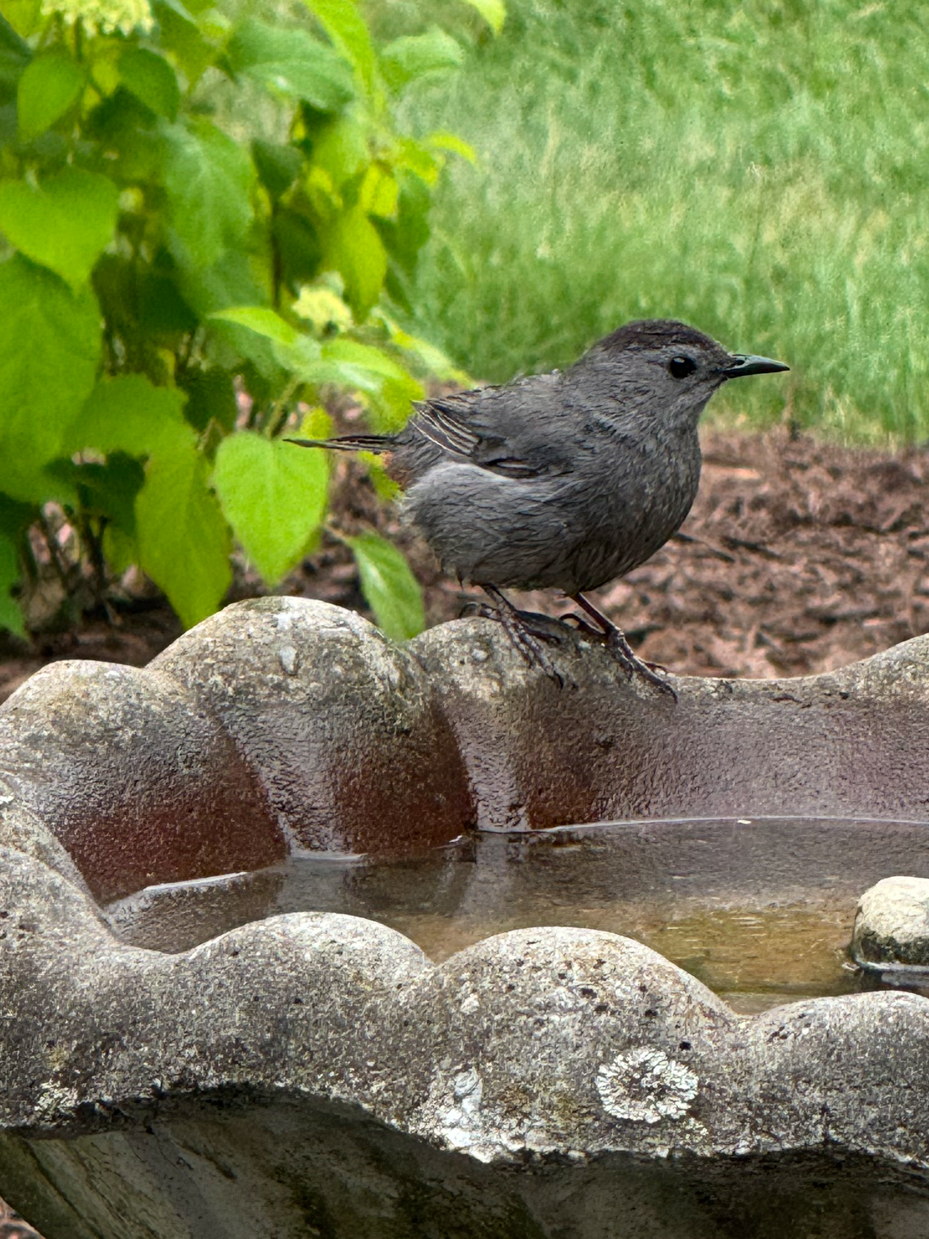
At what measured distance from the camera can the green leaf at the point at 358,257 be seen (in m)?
4.30

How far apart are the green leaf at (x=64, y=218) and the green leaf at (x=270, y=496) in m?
0.45

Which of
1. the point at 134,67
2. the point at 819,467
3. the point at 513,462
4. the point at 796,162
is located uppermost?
the point at 134,67

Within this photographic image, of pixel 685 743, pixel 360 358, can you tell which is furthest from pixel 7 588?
pixel 685 743

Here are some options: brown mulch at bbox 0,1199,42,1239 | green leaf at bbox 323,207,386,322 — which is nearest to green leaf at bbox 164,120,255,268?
green leaf at bbox 323,207,386,322

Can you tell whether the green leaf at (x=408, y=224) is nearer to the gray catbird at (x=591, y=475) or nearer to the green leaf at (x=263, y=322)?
the green leaf at (x=263, y=322)

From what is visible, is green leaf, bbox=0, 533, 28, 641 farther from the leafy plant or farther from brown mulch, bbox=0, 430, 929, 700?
brown mulch, bbox=0, 430, 929, 700

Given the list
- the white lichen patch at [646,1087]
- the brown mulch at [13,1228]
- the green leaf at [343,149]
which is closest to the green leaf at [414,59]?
the green leaf at [343,149]

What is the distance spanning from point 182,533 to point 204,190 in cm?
73

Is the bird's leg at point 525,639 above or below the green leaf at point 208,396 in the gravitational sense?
below

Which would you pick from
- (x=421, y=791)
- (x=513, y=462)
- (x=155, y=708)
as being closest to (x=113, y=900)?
(x=155, y=708)

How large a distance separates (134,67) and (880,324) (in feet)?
12.3

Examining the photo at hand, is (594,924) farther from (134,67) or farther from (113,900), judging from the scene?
(134,67)

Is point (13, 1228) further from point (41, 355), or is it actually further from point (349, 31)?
point (349, 31)

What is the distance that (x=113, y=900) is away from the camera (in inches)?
104
